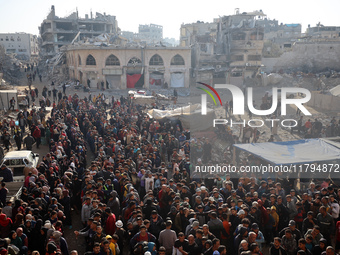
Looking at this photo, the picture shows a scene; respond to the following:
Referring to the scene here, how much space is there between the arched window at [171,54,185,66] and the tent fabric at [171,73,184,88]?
112cm

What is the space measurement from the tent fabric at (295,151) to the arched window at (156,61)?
89.6ft

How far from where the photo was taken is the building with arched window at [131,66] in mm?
37219

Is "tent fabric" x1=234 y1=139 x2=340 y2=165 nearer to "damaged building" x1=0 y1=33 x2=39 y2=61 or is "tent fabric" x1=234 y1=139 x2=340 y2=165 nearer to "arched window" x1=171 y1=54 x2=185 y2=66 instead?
"arched window" x1=171 y1=54 x2=185 y2=66

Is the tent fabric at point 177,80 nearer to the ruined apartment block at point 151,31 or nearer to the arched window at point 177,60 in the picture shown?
the arched window at point 177,60

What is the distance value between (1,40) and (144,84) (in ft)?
173

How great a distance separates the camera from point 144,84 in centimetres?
3912

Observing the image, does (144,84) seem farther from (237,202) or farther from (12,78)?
(237,202)

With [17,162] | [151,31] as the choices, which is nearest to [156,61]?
[17,162]

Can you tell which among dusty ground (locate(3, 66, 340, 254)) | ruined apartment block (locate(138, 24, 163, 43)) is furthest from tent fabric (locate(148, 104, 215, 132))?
ruined apartment block (locate(138, 24, 163, 43))

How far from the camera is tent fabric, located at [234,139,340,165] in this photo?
11242mm

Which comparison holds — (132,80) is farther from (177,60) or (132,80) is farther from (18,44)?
(18,44)

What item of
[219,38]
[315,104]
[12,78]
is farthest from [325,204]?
[219,38]

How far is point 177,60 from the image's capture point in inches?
1545

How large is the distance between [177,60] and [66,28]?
27580mm
